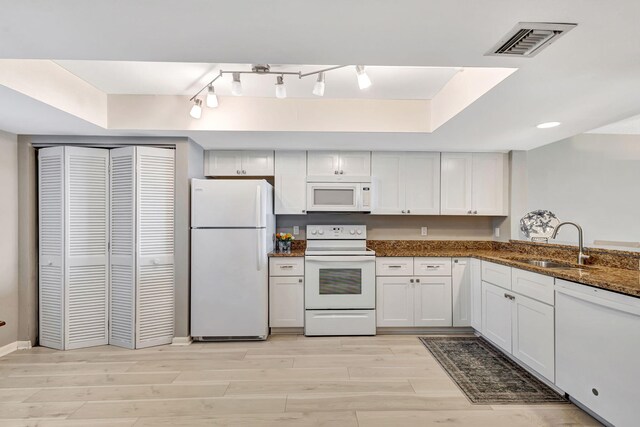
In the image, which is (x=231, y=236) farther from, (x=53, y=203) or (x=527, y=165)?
(x=527, y=165)

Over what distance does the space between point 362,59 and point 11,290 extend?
376 centimetres

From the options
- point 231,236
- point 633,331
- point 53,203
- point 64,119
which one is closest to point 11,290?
point 53,203

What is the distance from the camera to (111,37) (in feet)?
4.77

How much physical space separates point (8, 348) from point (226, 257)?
2.17m

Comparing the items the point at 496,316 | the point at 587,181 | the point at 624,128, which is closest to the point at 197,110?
the point at 496,316

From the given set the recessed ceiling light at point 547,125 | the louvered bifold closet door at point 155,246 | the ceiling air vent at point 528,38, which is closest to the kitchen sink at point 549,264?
the recessed ceiling light at point 547,125

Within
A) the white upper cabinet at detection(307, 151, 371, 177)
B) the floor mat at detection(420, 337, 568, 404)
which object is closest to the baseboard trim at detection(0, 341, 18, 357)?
the white upper cabinet at detection(307, 151, 371, 177)

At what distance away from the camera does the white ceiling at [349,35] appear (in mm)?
1239

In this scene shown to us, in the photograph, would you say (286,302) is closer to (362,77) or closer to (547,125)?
(362,77)

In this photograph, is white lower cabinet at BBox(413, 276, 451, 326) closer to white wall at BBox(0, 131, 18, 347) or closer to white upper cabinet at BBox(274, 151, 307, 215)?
white upper cabinet at BBox(274, 151, 307, 215)

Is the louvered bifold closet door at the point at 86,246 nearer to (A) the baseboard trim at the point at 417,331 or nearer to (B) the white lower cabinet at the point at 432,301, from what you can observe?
(A) the baseboard trim at the point at 417,331

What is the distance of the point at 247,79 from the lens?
8.30ft

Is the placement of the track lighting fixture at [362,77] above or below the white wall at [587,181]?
above

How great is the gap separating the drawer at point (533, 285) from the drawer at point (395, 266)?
3.40 feet
